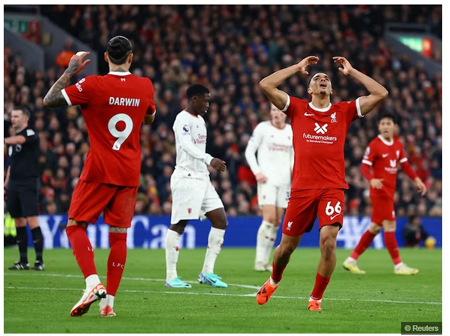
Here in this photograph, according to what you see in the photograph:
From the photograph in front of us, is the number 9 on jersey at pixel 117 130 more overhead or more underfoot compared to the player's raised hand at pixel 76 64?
more underfoot

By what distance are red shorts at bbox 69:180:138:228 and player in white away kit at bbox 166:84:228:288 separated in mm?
3368

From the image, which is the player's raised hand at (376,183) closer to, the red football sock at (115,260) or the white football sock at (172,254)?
the white football sock at (172,254)

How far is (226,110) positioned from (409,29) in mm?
13858

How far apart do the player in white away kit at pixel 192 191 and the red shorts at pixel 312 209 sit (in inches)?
101

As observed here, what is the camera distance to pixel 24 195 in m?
13.8

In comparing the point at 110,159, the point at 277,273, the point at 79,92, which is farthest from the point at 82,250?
the point at 277,273

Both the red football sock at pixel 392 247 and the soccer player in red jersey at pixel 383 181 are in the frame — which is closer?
the red football sock at pixel 392 247

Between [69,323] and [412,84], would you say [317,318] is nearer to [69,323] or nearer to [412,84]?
[69,323]

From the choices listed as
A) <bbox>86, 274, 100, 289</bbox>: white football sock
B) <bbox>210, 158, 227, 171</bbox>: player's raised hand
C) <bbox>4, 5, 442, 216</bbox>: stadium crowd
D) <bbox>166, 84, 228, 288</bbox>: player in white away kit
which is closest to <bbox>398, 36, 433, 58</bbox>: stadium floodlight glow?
<bbox>4, 5, 442, 216</bbox>: stadium crowd

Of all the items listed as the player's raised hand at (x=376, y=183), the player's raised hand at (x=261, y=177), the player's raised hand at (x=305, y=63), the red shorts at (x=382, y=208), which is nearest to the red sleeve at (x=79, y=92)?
the player's raised hand at (x=305, y=63)

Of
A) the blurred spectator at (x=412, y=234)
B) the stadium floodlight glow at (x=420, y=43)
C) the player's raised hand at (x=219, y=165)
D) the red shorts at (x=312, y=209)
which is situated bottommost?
the blurred spectator at (x=412, y=234)

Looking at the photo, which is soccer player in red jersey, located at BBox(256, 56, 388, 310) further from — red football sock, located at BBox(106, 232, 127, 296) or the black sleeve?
the black sleeve

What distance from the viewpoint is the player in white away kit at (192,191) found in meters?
11.6

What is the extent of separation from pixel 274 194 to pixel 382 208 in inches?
74.1
